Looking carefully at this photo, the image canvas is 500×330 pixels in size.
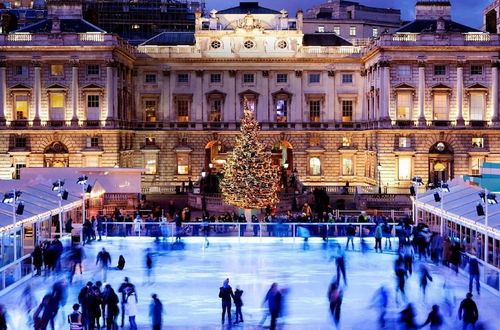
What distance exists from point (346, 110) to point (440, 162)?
37.2 ft

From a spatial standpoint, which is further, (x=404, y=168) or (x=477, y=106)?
(x=477, y=106)

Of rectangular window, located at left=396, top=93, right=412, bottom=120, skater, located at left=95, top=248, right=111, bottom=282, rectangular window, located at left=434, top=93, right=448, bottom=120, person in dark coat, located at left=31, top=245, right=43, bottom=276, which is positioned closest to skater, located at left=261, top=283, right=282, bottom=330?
Result: skater, located at left=95, top=248, right=111, bottom=282

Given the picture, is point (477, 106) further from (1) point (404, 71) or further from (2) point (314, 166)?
(2) point (314, 166)

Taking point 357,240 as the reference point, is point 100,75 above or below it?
above

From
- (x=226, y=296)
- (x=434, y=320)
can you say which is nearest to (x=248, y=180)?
(x=226, y=296)

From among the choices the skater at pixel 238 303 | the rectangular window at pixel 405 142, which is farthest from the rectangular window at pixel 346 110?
the skater at pixel 238 303

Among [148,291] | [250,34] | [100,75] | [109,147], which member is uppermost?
[250,34]

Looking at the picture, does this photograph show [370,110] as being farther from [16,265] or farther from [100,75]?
[16,265]

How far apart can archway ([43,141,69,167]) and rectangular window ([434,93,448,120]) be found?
3036 cm

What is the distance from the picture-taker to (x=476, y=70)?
209 ft

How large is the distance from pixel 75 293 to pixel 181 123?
44.8 m

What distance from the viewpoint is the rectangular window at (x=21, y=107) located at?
63438 mm

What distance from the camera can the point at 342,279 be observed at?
28.2 metres

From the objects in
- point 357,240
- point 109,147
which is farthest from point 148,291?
point 109,147
